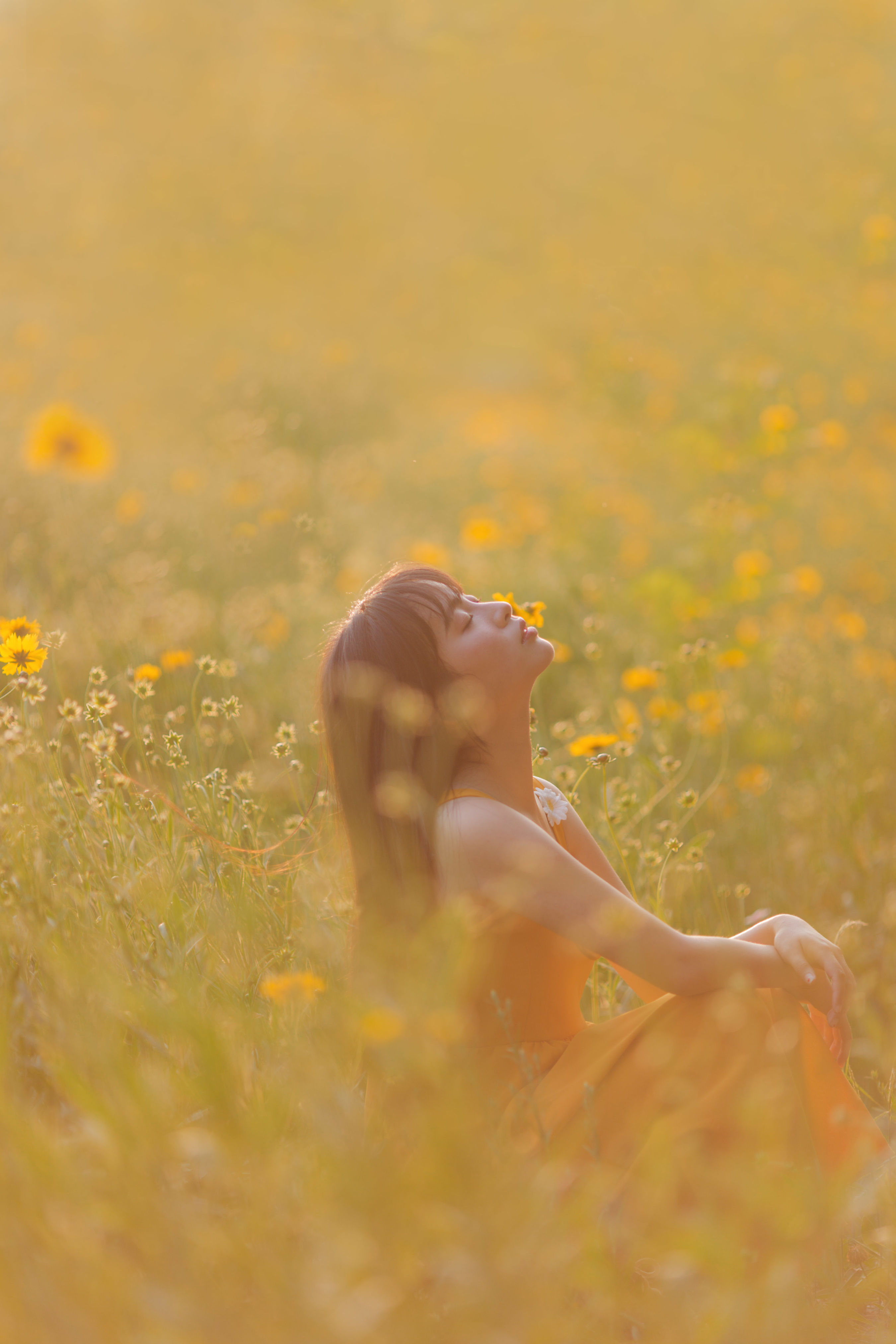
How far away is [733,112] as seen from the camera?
10305 millimetres

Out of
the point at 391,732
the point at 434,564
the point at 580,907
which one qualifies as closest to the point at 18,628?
the point at 391,732

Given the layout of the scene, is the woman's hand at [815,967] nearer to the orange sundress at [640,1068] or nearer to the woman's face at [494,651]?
the orange sundress at [640,1068]

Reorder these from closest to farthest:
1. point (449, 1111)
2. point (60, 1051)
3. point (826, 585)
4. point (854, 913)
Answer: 1. point (449, 1111)
2. point (60, 1051)
3. point (854, 913)
4. point (826, 585)

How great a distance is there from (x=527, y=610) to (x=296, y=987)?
105 cm

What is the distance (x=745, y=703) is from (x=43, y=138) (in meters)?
13.4

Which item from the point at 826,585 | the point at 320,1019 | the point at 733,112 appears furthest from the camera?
the point at 733,112

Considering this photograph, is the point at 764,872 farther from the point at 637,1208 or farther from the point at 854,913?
the point at 637,1208

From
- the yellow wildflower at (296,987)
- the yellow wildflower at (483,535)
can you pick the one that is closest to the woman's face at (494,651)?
the yellow wildflower at (296,987)

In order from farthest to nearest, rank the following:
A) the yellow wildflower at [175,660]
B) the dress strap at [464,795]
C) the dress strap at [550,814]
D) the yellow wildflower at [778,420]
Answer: the yellow wildflower at [778,420], the yellow wildflower at [175,660], the dress strap at [550,814], the dress strap at [464,795]

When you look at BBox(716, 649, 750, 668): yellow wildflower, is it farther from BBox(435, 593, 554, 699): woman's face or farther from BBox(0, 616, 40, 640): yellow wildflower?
BBox(0, 616, 40, 640): yellow wildflower

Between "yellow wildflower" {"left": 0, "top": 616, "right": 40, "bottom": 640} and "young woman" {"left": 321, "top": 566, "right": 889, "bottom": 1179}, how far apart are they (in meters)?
0.52

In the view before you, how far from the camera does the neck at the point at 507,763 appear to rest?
1788 millimetres

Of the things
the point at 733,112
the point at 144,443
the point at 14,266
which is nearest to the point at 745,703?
the point at 144,443

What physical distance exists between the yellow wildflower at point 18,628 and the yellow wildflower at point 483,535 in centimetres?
259
